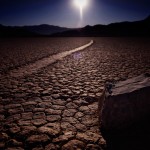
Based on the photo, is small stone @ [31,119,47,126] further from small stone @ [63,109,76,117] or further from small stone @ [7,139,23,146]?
small stone @ [7,139,23,146]

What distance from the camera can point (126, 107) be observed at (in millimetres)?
2963

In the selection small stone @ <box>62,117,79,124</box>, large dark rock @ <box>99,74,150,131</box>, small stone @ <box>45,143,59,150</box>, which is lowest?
small stone @ <box>45,143,59,150</box>

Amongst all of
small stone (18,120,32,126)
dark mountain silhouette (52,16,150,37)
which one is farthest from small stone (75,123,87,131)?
dark mountain silhouette (52,16,150,37)

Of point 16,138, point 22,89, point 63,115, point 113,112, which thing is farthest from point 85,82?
point 16,138

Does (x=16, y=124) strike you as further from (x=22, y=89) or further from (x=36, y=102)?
(x=22, y=89)

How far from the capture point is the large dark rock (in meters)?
2.95

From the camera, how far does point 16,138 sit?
2.88 metres

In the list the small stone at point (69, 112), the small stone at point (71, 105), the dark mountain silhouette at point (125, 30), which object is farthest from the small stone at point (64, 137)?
the dark mountain silhouette at point (125, 30)

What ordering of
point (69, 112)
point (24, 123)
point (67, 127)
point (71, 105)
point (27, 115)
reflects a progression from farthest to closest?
point (71, 105)
point (69, 112)
point (27, 115)
point (24, 123)
point (67, 127)

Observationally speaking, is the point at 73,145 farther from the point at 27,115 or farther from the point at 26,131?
the point at 27,115

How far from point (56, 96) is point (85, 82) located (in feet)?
5.06

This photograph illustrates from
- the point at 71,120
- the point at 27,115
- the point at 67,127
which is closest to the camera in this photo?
the point at 67,127

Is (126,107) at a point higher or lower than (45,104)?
higher

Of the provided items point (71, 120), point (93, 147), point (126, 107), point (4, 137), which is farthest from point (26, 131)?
point (126, 107)
